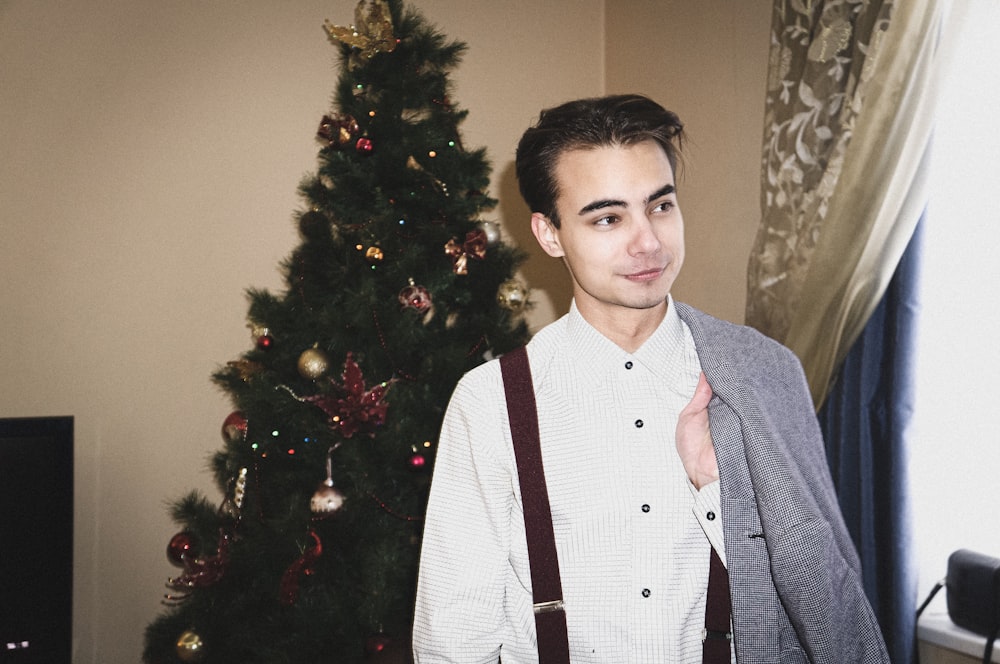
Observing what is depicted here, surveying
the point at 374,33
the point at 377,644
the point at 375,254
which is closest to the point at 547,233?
the point at 375,254

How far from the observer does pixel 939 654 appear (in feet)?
5.61

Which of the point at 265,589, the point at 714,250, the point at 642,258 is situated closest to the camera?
the point at 642,258

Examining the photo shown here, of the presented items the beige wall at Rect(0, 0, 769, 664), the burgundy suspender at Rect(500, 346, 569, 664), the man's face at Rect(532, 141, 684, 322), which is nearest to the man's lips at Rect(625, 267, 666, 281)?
the man's face at Rect(532, 141, 684, 322)

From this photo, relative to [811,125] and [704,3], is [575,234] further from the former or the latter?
[704,3]

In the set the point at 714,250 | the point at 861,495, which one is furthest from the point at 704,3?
the point at 861,495

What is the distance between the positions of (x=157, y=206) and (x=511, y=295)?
123 cm

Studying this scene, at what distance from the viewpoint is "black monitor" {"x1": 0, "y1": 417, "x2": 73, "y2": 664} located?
79.4 inches

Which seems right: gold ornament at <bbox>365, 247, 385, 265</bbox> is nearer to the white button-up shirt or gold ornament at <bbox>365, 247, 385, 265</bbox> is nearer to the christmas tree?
the christmas tree

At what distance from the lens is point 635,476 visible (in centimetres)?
126

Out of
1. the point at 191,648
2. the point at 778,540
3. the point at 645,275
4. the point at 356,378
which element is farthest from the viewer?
the point at 191,648

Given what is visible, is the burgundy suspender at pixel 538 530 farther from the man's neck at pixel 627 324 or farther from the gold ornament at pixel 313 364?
the gold ornament at pixel 313 364

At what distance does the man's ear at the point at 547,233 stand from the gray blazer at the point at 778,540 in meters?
0.32

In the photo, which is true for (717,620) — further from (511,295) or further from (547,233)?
(511,295)

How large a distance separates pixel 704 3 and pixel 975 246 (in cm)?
124
